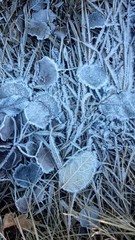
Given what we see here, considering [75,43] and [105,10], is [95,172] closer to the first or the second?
[75,43]

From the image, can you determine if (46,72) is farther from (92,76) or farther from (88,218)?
(88,218)

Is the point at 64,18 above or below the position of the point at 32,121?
above

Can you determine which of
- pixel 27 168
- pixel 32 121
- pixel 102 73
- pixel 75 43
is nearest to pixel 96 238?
pixel 27 168

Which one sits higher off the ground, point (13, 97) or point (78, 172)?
point (13, 97)

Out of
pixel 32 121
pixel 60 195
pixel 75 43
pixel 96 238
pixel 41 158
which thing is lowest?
pixel 96 238

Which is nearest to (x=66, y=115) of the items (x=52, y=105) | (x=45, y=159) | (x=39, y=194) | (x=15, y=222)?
(x=52, y=105)

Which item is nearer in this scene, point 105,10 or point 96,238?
point 96,238

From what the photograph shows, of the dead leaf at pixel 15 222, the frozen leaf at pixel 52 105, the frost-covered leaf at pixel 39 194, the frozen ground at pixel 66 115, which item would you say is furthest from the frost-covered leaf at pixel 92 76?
the dead leaf at pixel 15 222
